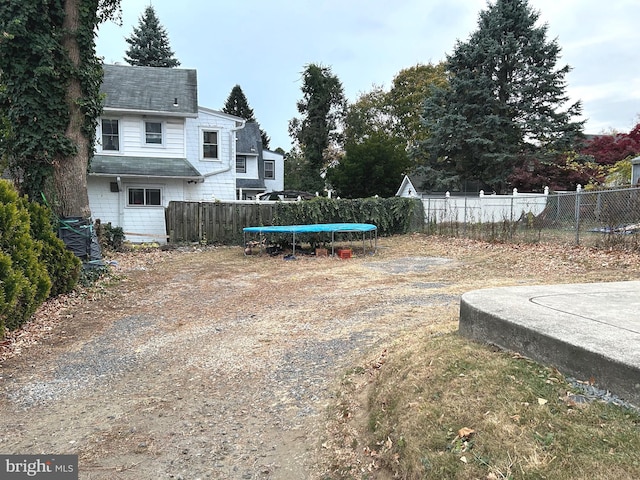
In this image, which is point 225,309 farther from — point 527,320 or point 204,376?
point 527,320

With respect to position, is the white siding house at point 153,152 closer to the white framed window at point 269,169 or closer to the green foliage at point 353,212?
the green foliage at point 353,212

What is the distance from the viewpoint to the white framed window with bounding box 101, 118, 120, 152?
1528 cm

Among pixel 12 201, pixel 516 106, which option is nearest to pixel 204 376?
pixel 12 201

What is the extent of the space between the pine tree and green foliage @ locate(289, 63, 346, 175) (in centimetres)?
1352

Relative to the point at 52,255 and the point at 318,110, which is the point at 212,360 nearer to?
the point at 52,255

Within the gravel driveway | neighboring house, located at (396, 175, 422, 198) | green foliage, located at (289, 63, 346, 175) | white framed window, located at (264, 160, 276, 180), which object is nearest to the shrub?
the gravel driveway

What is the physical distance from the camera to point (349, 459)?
2.48m

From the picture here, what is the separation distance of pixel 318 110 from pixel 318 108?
172 millimetres

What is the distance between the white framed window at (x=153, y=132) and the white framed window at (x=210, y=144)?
1.69 m

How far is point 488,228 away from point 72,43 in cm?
1189

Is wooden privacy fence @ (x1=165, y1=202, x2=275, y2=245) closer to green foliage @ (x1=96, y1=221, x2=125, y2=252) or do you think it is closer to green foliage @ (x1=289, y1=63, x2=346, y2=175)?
green foliage @ (x1=96, y1=221, x2=125, y2=252)
